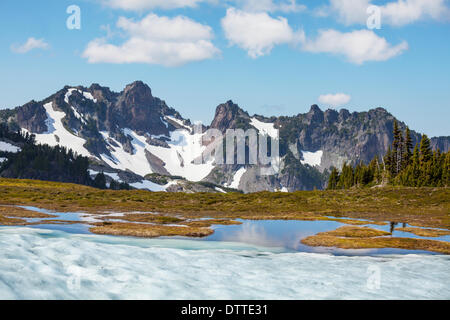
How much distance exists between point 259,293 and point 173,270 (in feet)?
20.3

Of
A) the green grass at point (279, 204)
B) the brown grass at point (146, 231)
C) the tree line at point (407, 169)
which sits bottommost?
the green grass at point (279, 204)

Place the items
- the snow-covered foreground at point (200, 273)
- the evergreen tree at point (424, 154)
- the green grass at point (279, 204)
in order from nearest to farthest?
1. the snow-covered foreground at point (200, 273)
2. the green grass at point (279, 204)
3. the evergreen tree at point (424, 154)

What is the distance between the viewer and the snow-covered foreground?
19078 millimetres

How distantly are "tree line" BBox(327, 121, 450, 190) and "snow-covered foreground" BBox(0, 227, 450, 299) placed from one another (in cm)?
9454

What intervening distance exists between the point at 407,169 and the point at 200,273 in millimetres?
117333

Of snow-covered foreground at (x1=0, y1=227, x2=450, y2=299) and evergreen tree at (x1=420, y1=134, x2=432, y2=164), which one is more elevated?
evergreen tree at (x1=420, y1=134, x2=432, y2=164)

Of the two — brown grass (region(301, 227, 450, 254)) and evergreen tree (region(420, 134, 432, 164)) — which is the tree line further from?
brown grass (region(301, 227, 450, 254))

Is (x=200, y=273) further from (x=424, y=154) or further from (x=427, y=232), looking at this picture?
(x=424, y=154)

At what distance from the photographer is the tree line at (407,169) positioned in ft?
381

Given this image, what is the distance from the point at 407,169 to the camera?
125 metres

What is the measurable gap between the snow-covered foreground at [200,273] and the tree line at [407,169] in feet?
310

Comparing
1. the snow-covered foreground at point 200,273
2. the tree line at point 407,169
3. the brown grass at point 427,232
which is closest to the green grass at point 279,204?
the brown grass at point 427,232

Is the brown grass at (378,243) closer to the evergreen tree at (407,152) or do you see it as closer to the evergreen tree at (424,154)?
the evergreen tree at (424,154)

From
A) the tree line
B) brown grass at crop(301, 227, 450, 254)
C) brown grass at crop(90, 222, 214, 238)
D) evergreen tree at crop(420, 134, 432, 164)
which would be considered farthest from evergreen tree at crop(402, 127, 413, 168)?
brown grass at crop(90, 222, 214, 238)
